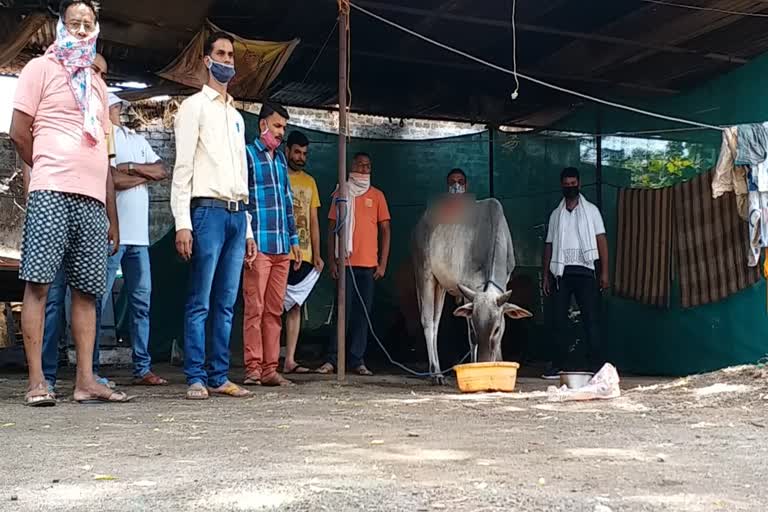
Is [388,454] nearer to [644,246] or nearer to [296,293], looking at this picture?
[296,293]

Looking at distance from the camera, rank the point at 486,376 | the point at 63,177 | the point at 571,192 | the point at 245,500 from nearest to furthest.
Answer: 1. the point at 245,500
2. the point at 63,177
3. the point at 486,376
4. the point at 571,192

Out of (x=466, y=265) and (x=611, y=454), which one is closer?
(x=611, y=454)

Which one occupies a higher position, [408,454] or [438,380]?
[408,454]

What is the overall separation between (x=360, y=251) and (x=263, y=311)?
169 centimetres

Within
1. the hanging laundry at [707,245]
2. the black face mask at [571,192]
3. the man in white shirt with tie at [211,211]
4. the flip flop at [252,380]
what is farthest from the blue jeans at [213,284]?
the hanging laundry at [707,245]

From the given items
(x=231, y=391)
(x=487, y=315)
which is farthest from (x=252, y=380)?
(x=487, y=315)

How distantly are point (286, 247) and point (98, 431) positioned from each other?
2.10m

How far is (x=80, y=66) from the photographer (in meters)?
3.76

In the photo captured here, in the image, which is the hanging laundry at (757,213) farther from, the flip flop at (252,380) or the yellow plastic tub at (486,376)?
the flip flop at (252,380)

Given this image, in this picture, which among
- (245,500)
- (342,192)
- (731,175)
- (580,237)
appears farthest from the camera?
(580,237)

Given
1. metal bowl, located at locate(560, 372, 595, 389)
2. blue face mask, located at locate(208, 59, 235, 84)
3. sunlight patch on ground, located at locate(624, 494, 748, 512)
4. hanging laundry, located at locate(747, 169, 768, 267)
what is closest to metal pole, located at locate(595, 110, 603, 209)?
hanging laundry, located at locate(747, 169, 768, 267)

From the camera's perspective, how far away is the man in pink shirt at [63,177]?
3633 mm

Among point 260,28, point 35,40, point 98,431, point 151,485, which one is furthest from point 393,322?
point 151,485

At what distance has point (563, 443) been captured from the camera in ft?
9.40
